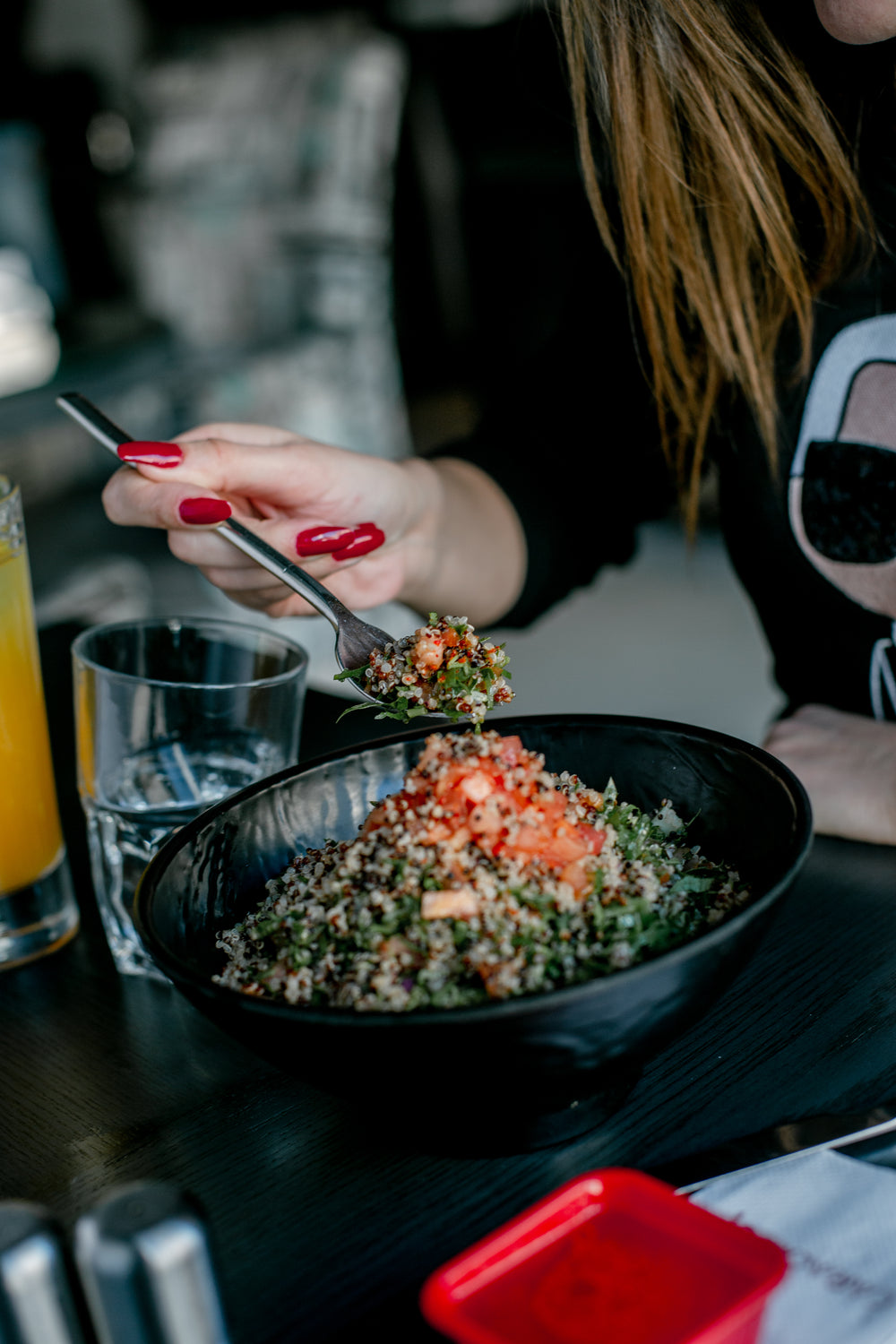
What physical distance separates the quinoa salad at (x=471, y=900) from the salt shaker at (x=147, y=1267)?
150 mm

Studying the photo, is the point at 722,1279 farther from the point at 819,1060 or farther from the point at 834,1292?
the point at 819,1060

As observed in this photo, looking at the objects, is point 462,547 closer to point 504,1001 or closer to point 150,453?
point 150,453

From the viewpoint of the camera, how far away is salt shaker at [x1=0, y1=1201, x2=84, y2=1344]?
36 cm

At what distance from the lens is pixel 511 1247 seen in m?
0.42

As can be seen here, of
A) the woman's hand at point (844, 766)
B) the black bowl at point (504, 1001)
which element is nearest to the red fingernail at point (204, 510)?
the black bowl at point (504, 1001)

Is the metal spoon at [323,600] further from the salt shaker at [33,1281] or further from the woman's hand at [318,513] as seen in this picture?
the salt shaker at [33,1281]

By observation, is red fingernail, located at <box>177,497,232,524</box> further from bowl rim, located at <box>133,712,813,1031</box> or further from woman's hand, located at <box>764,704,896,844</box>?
woman's hand, located at <box>764,704,896,844</box>

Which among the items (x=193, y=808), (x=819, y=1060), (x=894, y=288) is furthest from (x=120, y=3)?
(x=819, y=1060)

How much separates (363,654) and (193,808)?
0.48 ft

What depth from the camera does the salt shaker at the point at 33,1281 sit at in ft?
1.18

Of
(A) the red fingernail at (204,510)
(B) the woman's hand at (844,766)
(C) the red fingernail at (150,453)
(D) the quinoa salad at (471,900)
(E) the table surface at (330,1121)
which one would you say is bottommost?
(B) the woman's hand at (844,766)

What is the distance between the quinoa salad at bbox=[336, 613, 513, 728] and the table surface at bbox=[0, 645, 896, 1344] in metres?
0.21

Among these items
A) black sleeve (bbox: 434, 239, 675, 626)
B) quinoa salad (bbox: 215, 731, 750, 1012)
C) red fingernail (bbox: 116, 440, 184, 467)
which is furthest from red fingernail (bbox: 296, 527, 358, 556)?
black sleeve (bbox: 434, 239, 675, 626)

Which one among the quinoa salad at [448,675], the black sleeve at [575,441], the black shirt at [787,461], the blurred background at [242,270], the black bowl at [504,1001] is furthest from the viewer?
the blurred background at [242,270]
